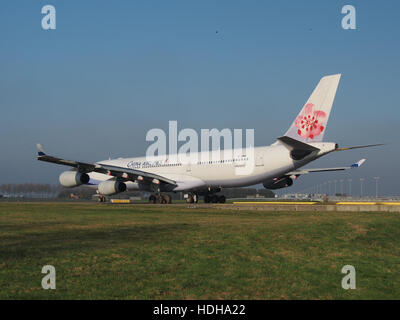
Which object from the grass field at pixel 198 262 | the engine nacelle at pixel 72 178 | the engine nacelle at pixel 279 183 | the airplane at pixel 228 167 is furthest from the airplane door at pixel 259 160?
the grass field at pixel 198 262

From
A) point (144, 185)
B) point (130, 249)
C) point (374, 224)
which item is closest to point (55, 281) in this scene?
point (130, 249)

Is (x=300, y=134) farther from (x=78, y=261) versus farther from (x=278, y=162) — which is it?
(x=78, y=261)

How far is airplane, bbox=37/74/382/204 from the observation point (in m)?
35.5

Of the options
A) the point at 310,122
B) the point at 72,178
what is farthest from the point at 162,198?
the point at 310,122

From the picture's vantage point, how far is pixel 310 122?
36.7m

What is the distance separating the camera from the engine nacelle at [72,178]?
4150 cm

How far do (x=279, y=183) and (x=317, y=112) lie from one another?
9.81m

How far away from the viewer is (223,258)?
12094mm

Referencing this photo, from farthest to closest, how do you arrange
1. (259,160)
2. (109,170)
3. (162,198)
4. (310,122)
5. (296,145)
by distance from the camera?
(162,198) < (109,170) < (259,160) < (310,122) < (296,145)

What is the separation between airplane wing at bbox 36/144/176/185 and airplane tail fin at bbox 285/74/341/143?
14056 millimetres

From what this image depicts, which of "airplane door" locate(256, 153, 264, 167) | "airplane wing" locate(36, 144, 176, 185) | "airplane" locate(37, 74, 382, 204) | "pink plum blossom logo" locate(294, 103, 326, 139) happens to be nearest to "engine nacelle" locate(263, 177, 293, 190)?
"airplane" locate(37, 74, 382, 204)

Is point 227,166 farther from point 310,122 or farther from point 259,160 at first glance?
point 310,122

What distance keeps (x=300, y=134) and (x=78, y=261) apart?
2891 cm
